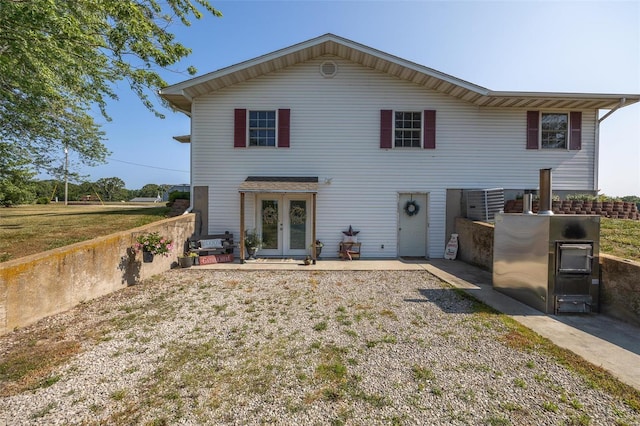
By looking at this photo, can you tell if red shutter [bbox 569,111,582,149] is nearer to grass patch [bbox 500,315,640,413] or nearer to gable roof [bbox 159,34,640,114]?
gable roof [bbox 159,34,640,114]

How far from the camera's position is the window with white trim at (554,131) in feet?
29.9

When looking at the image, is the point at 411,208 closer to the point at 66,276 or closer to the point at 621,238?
the point at 621,238

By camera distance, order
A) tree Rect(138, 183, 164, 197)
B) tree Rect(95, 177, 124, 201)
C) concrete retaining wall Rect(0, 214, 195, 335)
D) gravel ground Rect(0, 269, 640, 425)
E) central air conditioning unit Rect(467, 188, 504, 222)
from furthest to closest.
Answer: tree Rect(138, 183, 164, 197)
tree Rect(95, 177, 124, 201)
central air conditioning unit Rect(467, 188, 504, 222)
concrete retaining wall Rect(0, 214, 195, 335)
gravel ground Rect(0, 269, 640, 425)

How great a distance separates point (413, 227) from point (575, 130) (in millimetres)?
6572

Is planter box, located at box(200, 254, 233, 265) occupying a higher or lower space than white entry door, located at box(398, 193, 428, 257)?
lower

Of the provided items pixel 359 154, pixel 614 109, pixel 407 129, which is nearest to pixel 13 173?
pixel 359 154

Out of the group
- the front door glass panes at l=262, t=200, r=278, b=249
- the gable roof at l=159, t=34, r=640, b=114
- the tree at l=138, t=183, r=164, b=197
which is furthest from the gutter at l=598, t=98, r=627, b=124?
the tree at l=138, t=183, r=164, b=197

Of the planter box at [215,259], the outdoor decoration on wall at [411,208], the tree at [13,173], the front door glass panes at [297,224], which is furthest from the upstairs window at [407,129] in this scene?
the tree at [13,173]

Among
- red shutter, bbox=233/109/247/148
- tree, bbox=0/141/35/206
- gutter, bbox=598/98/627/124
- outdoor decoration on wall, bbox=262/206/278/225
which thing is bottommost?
outdoor decoration on wall, bbox=262/206/278/225

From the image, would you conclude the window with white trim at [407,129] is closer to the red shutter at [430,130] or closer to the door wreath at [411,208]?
the red shutter at [430,130]

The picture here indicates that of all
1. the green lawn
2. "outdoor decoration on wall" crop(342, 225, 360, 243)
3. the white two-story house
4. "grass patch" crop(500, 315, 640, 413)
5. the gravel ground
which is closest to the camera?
the gravel ground

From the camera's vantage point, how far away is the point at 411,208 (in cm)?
901

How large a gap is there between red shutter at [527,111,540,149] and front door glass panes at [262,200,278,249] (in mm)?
9176

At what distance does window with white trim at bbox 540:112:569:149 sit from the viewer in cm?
912
